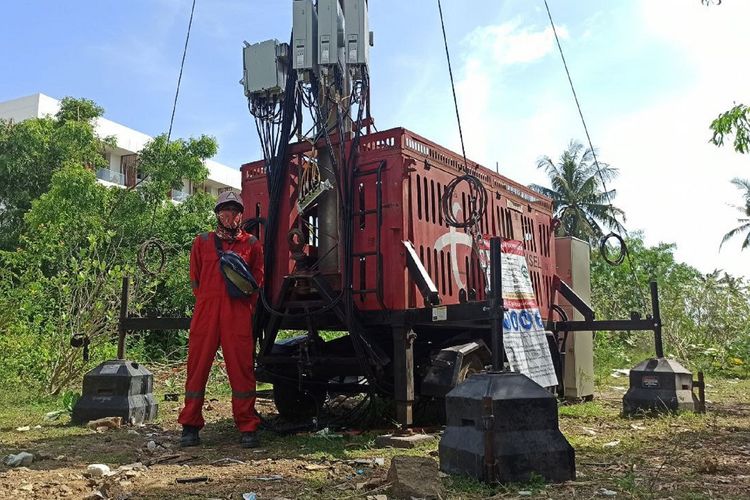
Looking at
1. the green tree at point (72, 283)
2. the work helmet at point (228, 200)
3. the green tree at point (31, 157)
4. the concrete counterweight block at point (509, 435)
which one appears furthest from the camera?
the green tree at point (31, 157)

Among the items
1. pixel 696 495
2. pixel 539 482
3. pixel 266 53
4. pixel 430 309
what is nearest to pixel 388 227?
pixel 430 309

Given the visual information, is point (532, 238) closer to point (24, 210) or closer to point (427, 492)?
point (427, 492)

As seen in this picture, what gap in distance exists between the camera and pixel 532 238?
7.77 meters

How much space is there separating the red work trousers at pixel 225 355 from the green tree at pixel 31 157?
1579 cm

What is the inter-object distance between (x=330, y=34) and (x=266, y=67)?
2.45 ft

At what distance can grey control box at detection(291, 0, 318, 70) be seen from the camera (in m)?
5.66

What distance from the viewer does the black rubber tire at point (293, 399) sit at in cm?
630

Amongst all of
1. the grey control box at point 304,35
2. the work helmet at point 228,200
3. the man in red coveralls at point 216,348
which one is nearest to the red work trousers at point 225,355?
the man in red coveralls at point 216,348

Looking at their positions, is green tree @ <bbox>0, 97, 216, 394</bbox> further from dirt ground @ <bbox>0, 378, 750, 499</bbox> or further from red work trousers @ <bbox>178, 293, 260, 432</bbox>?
dirt ground @ <bbox>0, 378, 750, 499</bbox>

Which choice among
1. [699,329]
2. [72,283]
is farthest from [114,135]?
[699,329]

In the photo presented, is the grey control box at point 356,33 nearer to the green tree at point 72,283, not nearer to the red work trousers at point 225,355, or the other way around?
the red work trousers at point 225,355

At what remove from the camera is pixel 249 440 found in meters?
5.01

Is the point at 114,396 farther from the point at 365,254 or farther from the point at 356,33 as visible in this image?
the point at 356,33

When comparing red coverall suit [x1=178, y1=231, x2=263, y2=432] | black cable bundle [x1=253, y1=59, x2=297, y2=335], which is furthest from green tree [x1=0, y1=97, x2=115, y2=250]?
red coverall suit [x1=178, y1=231, x2=263, y2=432]
